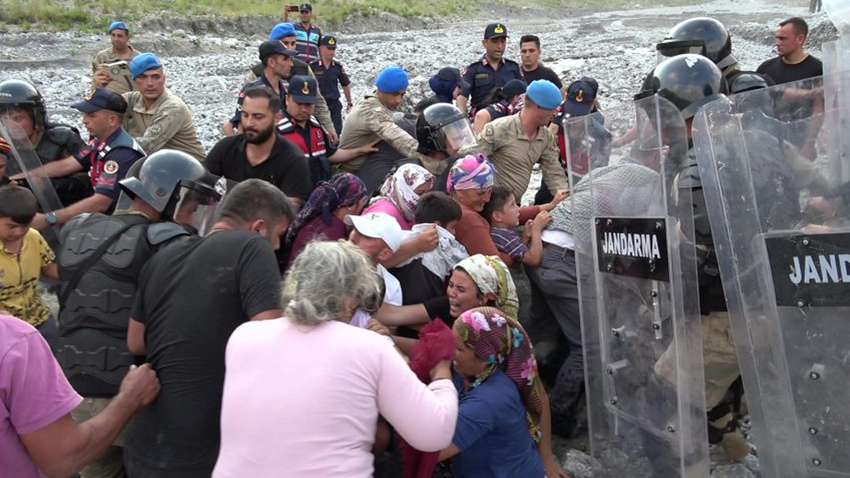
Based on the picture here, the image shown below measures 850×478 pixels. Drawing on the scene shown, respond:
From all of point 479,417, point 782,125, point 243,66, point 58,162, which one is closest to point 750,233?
point 782,125

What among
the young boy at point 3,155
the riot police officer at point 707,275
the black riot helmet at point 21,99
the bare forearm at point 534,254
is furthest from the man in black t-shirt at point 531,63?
the young boy at point 3,155

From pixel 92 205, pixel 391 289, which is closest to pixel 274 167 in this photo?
pixel 92 205

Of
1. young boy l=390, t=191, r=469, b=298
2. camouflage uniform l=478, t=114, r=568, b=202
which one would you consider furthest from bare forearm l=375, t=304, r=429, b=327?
camouflage uniform l=478, t=114, r=568, b=202

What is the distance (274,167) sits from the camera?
213 inches

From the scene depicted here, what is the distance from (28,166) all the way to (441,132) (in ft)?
8.89

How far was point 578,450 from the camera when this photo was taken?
474 centimetres

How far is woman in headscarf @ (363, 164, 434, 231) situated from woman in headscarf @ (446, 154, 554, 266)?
167 millimetres

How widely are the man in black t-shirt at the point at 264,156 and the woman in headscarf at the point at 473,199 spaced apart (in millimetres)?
987

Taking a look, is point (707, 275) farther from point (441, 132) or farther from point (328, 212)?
point (441, 132)

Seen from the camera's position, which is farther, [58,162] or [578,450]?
[58,162]

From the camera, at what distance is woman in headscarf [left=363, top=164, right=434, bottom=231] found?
16.1 feet

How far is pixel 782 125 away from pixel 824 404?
3.38ft

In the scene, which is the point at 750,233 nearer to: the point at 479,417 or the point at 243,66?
the point at 479,417

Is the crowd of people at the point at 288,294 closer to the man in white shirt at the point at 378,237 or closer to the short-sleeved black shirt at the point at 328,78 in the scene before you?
the man in white shirt at the point at 378,237
